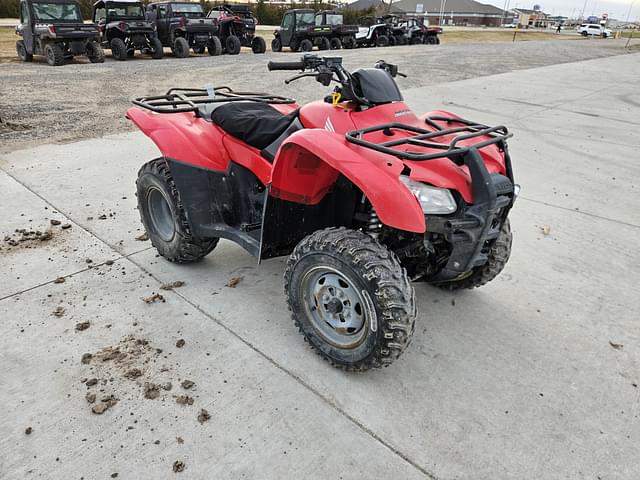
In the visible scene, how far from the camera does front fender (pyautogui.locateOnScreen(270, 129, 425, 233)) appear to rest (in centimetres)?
205

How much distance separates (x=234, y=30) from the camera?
20391mm

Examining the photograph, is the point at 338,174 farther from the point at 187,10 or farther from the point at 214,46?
the point at 187,10

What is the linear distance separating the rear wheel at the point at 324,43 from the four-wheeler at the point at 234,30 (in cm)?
375

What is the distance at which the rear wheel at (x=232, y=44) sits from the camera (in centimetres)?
1984

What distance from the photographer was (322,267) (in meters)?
2.40

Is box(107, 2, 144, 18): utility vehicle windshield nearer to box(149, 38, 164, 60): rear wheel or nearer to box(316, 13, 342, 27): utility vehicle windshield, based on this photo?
box(149, 38, 164, 60): rear wheel

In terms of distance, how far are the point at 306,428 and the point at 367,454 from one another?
0.29 meters

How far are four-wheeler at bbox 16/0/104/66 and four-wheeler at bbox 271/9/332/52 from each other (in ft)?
32.5

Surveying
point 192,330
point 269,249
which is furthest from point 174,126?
point 192,330

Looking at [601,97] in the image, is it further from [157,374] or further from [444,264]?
[157,374]

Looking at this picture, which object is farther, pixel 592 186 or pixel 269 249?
pixel 592 186

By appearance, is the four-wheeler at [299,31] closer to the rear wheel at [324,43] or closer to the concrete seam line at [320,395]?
the rear wheel at [324,43]

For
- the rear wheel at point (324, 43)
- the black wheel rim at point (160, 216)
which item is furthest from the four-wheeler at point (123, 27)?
the black wheel rim at point (160, 216)

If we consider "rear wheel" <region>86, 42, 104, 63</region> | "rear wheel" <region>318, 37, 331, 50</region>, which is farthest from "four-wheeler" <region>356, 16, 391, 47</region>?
"rear wheel" <region>86, 42, 104, 63</region>
